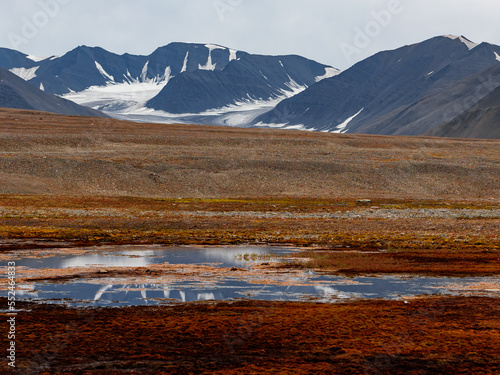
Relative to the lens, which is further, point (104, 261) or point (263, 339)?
point (104, 261)

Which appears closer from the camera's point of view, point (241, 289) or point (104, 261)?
point (241, 289)

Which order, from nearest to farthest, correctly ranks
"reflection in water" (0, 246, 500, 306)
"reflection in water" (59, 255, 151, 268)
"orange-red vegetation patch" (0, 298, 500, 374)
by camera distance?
"orange-red vegetation patch" (0, 298, 500, 374)
"reflection in water" (0, 246, 500, 306)
"reflection in water" (59, 255, 151, 268)

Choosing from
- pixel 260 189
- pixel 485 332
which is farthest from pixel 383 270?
pixel 260 189

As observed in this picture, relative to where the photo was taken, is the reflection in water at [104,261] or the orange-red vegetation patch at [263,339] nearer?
the orange-red vegetation patch at [263,339]

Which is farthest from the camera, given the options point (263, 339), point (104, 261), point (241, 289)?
point (104, 261)

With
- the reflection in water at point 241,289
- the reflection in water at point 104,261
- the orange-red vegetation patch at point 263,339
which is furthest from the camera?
the reflection in water at point 104,261

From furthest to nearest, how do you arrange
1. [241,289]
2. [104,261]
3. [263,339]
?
[104,261]
[241,289]
[263,339]

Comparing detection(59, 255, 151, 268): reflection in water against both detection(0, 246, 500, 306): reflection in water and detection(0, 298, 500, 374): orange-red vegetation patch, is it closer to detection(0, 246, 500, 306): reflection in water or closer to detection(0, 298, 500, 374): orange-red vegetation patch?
detection(0, 246, 500, 306): reflection in water

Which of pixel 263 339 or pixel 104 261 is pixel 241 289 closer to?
pixel 263 339

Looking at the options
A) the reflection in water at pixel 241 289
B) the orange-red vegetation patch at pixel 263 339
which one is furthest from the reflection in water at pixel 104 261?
the orange-red vegetation patch at pixel 263 339

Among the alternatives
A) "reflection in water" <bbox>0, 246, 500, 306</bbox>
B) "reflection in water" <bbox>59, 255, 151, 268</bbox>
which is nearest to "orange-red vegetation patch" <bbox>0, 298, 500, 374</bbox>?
"reflection in water" <bbox>0, 246, 500, 306</bbox>

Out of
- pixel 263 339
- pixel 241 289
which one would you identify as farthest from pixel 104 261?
pixel 263 339

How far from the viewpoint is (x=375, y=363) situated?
1238cm

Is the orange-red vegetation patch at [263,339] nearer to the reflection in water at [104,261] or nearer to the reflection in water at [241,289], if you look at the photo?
the reflection in water at [241,289]
